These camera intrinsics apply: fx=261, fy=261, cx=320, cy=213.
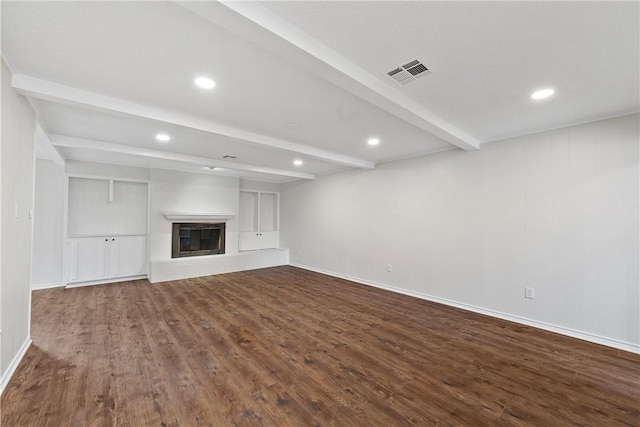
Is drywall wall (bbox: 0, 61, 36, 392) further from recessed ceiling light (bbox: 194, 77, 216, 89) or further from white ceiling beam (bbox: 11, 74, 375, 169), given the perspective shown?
recessed ceiling light (bbox: 194, 77, 216, 89)

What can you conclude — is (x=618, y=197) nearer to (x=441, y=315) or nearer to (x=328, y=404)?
(x=441, y=315)

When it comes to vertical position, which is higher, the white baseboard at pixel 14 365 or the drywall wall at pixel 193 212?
the drywall wall at pixel 193 212

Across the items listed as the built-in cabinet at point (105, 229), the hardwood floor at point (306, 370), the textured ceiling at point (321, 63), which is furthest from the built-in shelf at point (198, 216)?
the textured ceiling at point (321, 63)

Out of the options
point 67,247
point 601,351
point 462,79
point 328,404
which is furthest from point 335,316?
point 67,247

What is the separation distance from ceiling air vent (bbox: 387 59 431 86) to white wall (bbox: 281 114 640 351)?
2.30m

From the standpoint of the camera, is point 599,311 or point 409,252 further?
point 409,252

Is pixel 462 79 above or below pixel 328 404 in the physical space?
above

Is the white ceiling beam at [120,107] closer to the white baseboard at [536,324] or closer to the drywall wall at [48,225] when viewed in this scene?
the white baseboard at [536,324]

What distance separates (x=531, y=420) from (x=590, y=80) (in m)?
2.61

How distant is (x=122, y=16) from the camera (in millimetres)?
1491

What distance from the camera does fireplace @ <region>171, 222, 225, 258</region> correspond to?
19.5 ft

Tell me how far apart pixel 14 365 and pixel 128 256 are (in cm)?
363

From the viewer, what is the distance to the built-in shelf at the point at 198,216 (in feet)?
19.0

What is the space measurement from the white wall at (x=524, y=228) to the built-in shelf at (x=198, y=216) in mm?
3559
